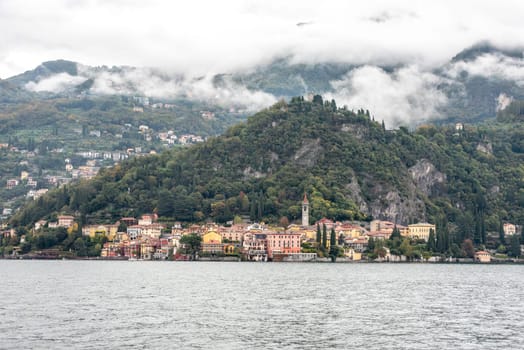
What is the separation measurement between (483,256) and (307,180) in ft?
124

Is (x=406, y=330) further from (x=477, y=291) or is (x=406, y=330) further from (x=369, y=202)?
(x=369, y=202)

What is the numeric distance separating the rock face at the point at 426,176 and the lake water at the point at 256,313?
9507 cm

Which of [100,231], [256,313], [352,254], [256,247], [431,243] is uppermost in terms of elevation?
[100,231]

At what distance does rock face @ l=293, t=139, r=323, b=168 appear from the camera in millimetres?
174500

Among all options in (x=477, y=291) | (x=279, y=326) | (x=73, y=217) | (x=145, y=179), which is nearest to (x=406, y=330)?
(x=279, y=326)

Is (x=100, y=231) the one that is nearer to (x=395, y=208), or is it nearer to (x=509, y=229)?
(x=395, y=208)

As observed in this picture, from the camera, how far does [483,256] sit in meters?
142

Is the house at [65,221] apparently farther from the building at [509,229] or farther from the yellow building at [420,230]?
the building at [509,229]

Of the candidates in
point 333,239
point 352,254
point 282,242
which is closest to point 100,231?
point 282,242

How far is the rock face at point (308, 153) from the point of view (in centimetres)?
17450

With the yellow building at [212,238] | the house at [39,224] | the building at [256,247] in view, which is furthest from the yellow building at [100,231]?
the building at [256,247]

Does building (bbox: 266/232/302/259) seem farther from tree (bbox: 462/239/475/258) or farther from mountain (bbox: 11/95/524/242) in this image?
tree (bbox: 462/239/475/258)

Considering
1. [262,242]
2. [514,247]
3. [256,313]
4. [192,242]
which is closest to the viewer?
[256,313]

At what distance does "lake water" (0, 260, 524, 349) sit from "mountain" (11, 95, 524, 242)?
7128 centimetres
